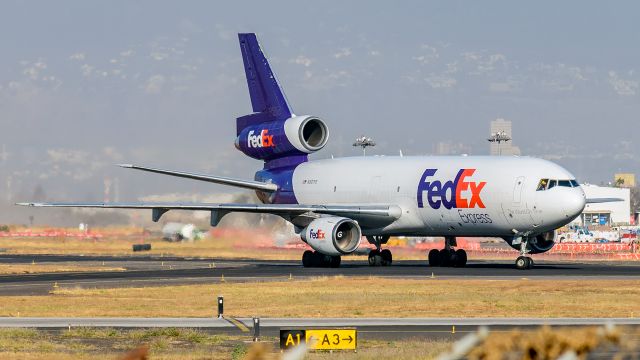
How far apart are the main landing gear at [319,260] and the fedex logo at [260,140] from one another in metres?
8.46

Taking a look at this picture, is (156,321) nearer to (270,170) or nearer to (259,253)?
(270,170)

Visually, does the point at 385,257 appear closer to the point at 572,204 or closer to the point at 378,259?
the point at 378,259

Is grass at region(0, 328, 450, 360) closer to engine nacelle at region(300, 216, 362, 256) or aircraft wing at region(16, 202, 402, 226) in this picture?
engine nacelle at region(300, 216, 362, 256)

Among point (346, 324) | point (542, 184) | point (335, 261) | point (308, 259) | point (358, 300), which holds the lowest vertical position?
point (346, 324)

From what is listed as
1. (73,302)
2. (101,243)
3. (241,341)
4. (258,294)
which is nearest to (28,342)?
(241,341)

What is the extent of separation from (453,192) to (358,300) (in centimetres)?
1917

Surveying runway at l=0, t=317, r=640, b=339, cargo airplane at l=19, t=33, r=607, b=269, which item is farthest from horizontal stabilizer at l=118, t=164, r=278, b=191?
runway at l=0, t=317, r=640, b=339

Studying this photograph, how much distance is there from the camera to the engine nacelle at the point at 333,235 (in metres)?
56.4

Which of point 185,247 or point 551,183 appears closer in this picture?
point 551,183

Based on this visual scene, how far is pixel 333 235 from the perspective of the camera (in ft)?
185

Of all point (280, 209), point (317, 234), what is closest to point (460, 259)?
point (317, 234)

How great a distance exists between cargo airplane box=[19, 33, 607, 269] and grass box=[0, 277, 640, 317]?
9410 millimetres

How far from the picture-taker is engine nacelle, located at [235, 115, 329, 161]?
6438cm

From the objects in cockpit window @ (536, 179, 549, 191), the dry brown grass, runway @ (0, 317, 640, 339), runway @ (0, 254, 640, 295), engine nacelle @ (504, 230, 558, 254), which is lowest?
runway @ (0, 317, 640, 339)
